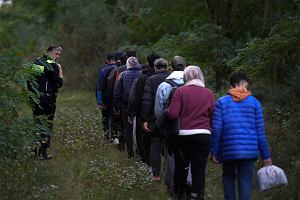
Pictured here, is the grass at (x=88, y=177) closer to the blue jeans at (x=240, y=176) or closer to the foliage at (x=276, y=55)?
the blue jeans at (x=240, y=176)

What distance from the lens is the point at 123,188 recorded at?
8562 mm

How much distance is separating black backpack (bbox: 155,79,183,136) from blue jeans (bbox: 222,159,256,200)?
87 cm

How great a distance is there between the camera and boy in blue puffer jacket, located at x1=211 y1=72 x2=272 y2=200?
716cm

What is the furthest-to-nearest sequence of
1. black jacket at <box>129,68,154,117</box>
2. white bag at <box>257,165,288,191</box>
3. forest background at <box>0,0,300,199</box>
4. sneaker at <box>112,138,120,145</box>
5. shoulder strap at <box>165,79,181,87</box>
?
sneaker at <box>112,138,120,145</box> → black jacket at <box>129,68,154,117</box> → shoulder strap at <box>165,79,181,87</box> → forest background at <box>0,0,300,199</box> → white bag at <box>257,165,288,191</box>

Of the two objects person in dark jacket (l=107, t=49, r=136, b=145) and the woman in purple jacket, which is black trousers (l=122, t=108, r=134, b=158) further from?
the woman in purple jacket

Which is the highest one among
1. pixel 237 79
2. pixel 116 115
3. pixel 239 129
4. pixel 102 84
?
pixel 237 79

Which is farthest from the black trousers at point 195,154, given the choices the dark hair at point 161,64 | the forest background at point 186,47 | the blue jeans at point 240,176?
the dark hair at point 161,64

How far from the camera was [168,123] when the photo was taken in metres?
7.95

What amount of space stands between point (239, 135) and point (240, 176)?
0.57 m

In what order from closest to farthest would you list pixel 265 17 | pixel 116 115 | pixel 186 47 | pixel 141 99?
pixel 141 99, pixel 116 115, pixel 186 47, pixel 265 17

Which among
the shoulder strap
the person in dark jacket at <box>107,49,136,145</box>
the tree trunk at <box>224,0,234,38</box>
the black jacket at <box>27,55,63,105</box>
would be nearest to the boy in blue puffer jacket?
the shoulder strap

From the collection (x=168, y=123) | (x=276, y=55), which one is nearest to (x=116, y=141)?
(x=276, y=55)

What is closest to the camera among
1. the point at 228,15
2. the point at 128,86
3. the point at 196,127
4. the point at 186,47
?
the point at 196,127

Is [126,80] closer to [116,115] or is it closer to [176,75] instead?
[116,115]
